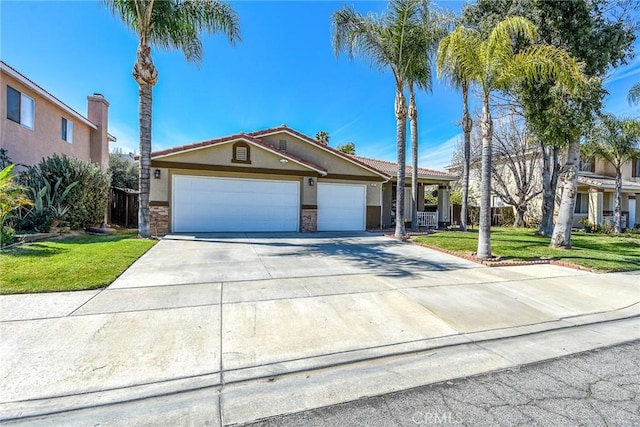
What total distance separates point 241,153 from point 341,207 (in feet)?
18.2

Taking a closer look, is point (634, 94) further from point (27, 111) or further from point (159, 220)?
point (27, 111)

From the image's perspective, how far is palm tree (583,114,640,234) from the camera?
17250mm

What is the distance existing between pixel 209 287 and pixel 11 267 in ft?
13.4

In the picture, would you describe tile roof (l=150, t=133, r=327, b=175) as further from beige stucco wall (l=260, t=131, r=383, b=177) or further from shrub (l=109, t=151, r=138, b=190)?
shrub (l=109, t=151, r=138, b=190)

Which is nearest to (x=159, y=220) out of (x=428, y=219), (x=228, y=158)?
(x=228, y=158)

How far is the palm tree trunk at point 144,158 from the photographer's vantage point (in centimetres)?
1151

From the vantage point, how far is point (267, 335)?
400cm

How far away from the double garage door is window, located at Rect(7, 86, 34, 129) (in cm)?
687

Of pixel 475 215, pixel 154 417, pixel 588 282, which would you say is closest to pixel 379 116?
pixel 475 215

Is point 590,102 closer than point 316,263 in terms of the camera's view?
No

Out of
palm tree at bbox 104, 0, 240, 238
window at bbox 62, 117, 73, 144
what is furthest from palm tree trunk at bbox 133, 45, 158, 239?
window at bbox 62, 117, 73, 144

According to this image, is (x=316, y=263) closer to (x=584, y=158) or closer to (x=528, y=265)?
(x=528, y=265)

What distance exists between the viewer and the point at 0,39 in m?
11.1

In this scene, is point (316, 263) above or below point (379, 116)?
below
